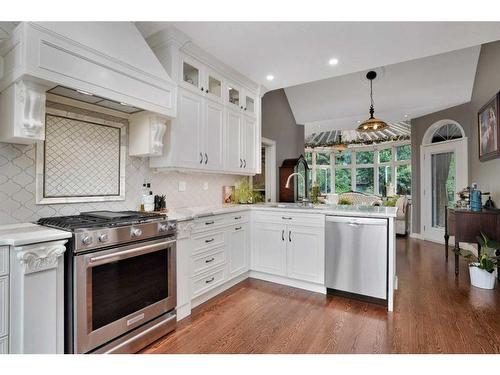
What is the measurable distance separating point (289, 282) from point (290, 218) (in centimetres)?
76

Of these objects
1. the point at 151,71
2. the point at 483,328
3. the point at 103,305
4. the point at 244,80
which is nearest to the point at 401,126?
the point at 244,80

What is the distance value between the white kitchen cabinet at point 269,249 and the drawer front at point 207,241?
59cm

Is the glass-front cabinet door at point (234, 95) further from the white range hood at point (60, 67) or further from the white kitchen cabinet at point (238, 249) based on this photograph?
the white kitchen cabinet at point (238, 249)

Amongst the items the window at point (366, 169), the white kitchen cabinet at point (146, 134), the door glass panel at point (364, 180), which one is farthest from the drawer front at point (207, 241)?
the door glass panel at point (364, 180)

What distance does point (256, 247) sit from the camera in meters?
3.38

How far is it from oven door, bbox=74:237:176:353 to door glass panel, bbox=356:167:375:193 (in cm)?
953

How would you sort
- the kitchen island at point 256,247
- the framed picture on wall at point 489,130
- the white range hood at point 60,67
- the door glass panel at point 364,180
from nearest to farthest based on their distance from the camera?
the white range hood at point 60,67 < the kitchen island at point 256,247 < the framed picture on wall at point 489,130 < the door glass panel at point 364,180

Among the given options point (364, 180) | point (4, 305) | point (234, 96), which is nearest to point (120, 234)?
point (4, 305)

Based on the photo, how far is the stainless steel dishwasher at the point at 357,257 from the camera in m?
2.61

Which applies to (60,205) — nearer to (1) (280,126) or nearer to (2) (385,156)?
(1) (280,126)

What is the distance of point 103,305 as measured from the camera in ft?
5.70

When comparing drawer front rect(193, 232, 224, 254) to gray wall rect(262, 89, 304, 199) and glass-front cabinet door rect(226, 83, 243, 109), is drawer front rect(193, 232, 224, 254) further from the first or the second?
gray wall rect(262, 89, 304, 199)
